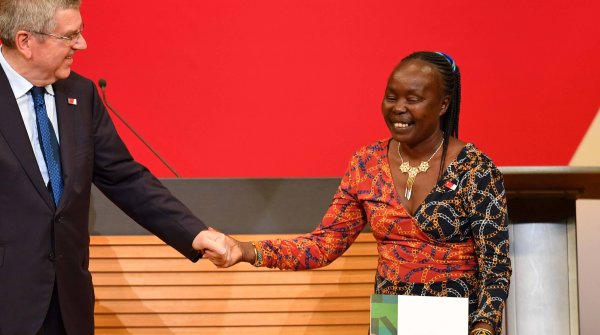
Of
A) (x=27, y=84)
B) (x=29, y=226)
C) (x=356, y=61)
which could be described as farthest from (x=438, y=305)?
(x=356, y=61)

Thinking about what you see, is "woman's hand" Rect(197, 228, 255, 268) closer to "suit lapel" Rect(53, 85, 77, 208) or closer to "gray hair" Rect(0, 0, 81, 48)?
"suit lapel" Rect(53, 85, 77, 208)

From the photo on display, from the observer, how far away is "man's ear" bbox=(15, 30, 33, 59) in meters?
2.60

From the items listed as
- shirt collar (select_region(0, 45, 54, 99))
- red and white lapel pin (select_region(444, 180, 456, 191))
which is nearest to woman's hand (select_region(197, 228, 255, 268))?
red and white lapel pin (select_region(444, 180, 456, 191))

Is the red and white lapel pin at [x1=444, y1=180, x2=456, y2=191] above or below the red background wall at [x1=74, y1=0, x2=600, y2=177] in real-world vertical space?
below

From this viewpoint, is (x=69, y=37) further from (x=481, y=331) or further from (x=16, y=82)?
(x=481, y=331)

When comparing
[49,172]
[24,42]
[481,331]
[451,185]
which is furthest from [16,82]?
[481,331]

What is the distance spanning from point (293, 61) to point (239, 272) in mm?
2260

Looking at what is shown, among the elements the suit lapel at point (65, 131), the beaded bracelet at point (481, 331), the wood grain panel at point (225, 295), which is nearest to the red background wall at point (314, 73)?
the wood grain panel at point (225, 295)

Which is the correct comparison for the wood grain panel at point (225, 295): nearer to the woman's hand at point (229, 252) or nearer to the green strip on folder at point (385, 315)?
the woman's hand at point (229, 252)

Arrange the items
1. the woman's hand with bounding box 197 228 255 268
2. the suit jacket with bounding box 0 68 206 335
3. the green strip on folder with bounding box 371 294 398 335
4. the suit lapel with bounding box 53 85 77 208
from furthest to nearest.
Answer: the woman's hand with bounding box 197 228 255 268 < the suit lapel with bounding box 53 85 77 208 < the suit jacket with bounding box 0 68 206 335 < the green strip on folder with bounding box 371 294 398 335

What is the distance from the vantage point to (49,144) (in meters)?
2.55

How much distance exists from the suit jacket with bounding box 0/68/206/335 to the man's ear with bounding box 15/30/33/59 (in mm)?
100

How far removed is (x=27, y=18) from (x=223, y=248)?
914 mm

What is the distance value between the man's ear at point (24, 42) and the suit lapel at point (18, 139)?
144 millimetres
